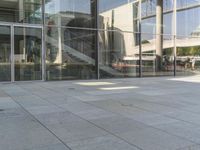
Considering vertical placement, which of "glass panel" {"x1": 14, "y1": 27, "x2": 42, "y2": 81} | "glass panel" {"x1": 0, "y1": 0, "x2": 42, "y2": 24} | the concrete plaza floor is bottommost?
the concrete plaza floor

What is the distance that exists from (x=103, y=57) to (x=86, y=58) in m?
1.10

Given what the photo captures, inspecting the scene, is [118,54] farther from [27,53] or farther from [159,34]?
[27,53]

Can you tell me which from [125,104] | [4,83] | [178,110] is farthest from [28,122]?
[4,83]

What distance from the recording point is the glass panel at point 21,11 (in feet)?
47.6

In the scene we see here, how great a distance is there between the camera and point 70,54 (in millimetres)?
15883

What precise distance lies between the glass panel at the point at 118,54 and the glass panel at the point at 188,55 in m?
3.80

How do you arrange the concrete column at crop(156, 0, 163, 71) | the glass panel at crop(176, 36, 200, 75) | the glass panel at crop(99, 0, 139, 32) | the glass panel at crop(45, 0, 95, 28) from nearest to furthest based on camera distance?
1. the glass panel at crop(45, 0, 95, 28)
2. the glass panel at crop(99, 0, 139, 32)
3. the concrete column at crop(156, 0, 163, 71)
4. the glass panel at crop(176, 36, 200, 75)

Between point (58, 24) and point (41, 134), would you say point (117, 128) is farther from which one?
point (58, 24)

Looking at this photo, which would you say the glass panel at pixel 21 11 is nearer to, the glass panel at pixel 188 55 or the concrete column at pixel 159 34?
the concrete column at pixel 159 34

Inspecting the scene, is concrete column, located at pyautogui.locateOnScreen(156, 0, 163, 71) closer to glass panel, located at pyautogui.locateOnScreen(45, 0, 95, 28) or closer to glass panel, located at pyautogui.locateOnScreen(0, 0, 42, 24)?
glass panel, located at pyautogui.locateOnScreen(45, 0, 95, 28)

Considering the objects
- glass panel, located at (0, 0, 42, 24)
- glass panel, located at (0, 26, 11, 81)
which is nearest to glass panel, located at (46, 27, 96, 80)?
glass panel, located at (0, 0, 42, 24)

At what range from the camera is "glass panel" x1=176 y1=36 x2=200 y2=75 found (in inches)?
804

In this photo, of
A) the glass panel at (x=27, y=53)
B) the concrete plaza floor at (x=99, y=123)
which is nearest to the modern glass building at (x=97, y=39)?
the glass panel at (x=27, y=53)

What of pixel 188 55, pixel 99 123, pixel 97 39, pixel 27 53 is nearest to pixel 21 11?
pixel 27 53
